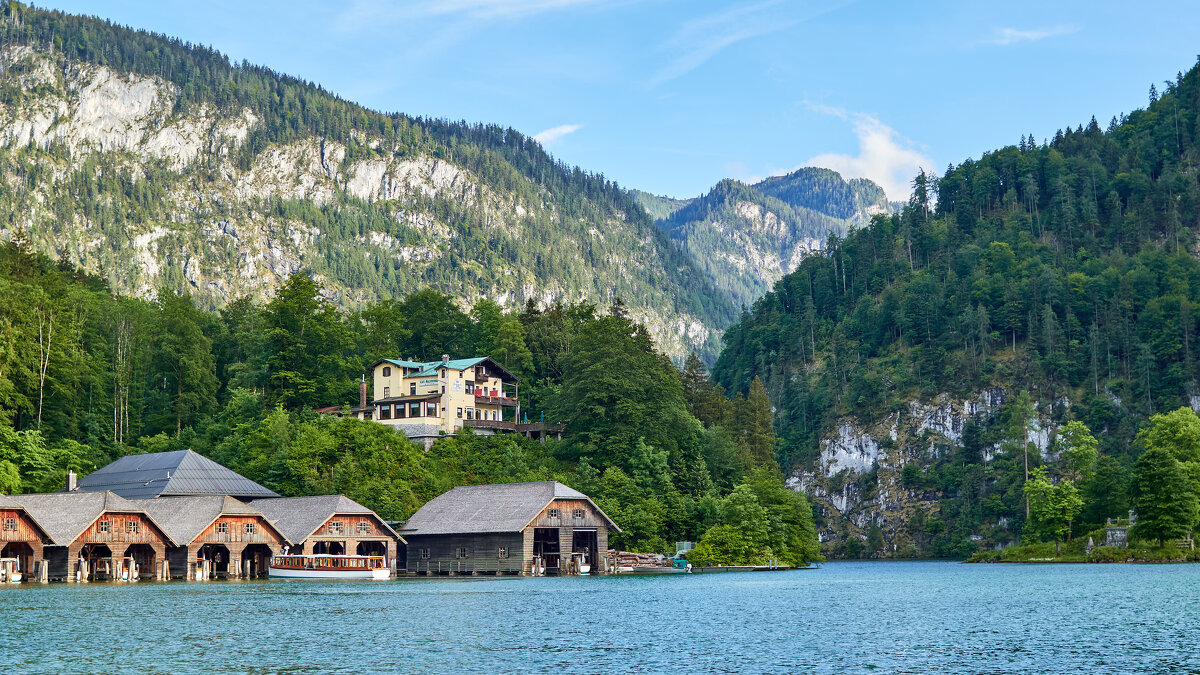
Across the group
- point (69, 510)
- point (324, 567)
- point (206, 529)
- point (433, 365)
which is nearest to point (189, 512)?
point (206, 529)

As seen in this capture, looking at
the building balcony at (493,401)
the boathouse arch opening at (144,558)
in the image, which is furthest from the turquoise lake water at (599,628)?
the building balcony at (493,401)

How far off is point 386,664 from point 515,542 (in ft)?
197

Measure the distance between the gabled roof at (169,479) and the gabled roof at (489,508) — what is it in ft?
49.0

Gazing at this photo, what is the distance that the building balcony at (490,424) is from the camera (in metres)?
124

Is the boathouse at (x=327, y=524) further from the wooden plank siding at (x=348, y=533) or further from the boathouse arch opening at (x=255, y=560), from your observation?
the boathouse arch opening at (x=255, y=560)

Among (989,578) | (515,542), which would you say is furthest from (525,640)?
(989,578)

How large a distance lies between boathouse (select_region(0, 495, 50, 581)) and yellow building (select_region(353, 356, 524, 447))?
39670 millimetres

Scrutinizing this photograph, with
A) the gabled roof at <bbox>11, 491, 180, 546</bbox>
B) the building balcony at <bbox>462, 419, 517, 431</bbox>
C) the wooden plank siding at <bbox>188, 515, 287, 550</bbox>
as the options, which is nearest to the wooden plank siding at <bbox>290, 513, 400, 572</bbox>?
the wooden plank siding at <bbox>188, 515, 287, 550</bbox>

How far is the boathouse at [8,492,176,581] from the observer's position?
87.1 meters

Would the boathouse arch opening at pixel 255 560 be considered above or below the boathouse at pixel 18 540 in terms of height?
below

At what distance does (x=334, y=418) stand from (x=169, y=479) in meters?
18.2

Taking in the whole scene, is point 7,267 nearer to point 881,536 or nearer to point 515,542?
point 515,542

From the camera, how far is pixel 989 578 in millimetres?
100938

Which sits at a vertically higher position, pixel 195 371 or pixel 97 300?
pixel 97 300
